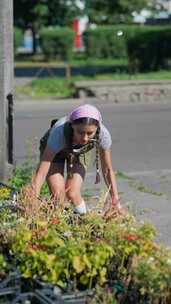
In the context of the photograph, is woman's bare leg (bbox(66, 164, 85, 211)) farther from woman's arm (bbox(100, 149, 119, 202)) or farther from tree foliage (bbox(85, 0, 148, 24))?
tree foliage (bbox(85, 0, 148, 24))

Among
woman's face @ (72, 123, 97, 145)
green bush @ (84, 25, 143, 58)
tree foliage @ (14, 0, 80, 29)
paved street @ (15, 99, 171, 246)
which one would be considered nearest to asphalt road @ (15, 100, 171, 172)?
paved street @ (15, 99, 171, 246)

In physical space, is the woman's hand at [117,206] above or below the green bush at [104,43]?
above

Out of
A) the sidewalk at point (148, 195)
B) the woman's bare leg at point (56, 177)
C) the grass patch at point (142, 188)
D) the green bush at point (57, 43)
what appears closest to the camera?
the woman's bare leg at point (56, 177)

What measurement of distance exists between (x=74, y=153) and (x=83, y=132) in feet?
1.75

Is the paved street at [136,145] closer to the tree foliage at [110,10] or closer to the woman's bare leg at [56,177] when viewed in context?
the woman's bare leg at [56,177]

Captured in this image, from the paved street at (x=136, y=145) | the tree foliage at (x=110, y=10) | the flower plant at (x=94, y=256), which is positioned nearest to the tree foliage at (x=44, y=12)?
the tree foliage at (x=110, y=10)

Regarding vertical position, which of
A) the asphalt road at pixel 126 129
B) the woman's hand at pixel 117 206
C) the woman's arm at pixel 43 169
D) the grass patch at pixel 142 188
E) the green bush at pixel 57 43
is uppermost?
the woman's arm at pixel 43 169

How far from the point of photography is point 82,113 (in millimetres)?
5926

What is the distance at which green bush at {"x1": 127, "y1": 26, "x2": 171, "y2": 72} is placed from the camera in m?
28.7

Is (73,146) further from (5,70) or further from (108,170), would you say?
(5,70)

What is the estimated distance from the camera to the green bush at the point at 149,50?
28672 millimetres

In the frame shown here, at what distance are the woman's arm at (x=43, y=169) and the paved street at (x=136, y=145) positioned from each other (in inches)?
31.4

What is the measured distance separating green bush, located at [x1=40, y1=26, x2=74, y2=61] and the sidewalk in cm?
2920

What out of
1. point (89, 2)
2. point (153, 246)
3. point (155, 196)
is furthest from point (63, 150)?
point (89, 2)
